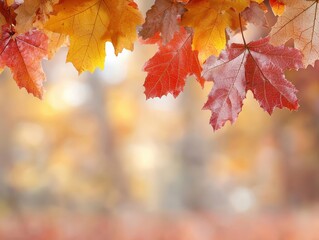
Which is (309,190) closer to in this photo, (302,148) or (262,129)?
(302,148)

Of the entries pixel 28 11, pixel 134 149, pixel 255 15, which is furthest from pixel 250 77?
pixel 134 149

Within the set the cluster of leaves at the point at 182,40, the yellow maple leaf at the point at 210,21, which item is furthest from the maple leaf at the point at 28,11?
the yellow maple leaf at the point at 210,21

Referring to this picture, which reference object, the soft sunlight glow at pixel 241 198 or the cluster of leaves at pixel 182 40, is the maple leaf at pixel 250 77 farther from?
the soft sunlight glow at pixel 241 198

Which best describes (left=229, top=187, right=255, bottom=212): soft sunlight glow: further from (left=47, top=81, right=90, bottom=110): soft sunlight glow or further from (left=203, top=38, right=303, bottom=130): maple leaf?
(left=203, top=38, right=303, bottom=130): maple leaf

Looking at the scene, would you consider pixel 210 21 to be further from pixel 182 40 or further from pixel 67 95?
pixel 67 95

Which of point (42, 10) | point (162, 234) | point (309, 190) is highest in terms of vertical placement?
point (309, 190)

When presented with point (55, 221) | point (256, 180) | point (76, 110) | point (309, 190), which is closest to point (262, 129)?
point (309, 190)

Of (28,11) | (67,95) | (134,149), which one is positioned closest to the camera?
(28,11)
